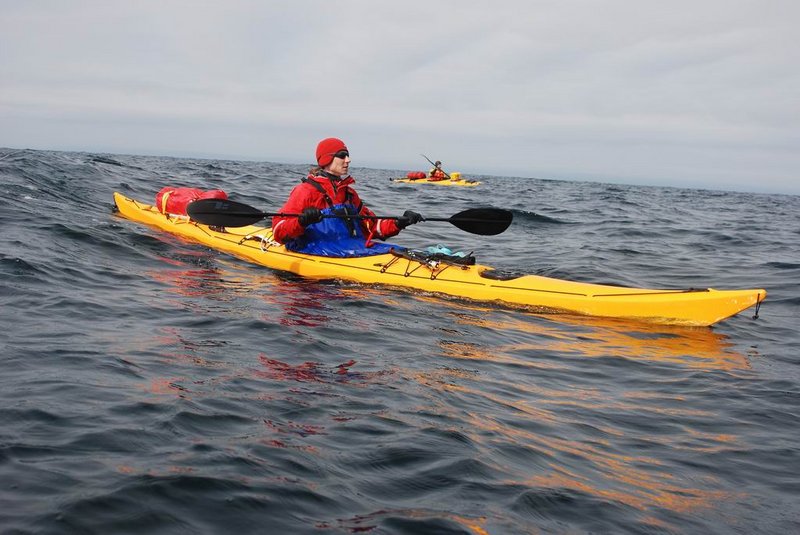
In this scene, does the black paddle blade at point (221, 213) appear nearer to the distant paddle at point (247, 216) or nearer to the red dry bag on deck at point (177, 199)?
the distant paddle at point (247, 216)

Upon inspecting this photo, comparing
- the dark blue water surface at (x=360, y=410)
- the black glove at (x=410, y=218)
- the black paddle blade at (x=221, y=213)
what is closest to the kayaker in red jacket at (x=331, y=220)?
the black glove at (x=410, y=218)

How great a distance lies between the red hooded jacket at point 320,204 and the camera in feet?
24.3

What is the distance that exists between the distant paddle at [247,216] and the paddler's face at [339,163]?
32.4 inches

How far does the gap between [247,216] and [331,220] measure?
989 millimetres

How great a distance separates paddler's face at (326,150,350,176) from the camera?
24.7 ft

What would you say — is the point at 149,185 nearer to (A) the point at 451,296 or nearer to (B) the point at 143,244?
(B) the point at 143,244

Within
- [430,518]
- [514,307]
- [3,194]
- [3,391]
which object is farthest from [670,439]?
[3,194]

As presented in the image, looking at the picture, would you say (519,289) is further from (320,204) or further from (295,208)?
(295,208)

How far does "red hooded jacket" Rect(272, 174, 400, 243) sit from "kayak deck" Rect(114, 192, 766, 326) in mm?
492

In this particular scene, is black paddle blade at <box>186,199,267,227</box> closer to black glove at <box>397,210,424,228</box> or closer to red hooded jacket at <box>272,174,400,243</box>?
red hooded jacket at <box>272,174,400,243</box>

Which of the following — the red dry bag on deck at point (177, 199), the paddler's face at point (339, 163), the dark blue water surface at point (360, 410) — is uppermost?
the paddler's face at point (339, 163)

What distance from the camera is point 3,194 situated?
10.8 meters

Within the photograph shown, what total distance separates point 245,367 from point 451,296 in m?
3.14

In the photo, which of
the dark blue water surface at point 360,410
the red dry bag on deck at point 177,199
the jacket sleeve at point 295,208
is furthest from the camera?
the red dry bag on deck at point 177,199
